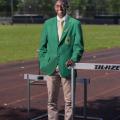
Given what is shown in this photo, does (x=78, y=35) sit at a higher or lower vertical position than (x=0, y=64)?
higher

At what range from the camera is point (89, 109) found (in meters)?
10.2

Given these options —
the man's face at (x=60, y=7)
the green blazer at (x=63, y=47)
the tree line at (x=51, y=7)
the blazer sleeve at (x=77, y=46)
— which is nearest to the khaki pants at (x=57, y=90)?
the green blazer at (x=63, y=47)

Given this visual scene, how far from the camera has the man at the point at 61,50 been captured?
24.8ft

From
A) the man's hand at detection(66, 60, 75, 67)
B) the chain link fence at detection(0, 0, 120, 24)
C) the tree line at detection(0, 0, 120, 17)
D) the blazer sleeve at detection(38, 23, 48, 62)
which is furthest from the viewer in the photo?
the tree line at detection(0, 0, 120, 17)

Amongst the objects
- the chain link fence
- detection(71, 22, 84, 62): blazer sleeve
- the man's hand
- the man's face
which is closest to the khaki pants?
A: the man's hand

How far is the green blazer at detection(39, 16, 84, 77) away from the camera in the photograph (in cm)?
756

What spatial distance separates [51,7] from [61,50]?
345 feet

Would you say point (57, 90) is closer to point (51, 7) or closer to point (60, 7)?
point (60, 7)

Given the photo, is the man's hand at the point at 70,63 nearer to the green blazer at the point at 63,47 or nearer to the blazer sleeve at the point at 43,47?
the green blazer at the point at 63,47

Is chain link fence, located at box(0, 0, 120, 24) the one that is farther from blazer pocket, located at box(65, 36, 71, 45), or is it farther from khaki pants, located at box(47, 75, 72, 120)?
blazer pocket, located at box(65, 36, 71, 45)

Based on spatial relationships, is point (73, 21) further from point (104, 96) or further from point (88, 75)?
point (88, 75)

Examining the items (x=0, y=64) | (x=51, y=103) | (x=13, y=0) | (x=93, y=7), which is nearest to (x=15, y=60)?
(x=0, y=64)

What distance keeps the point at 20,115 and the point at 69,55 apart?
90.5 inches

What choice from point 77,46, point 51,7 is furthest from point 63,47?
point 51,7
